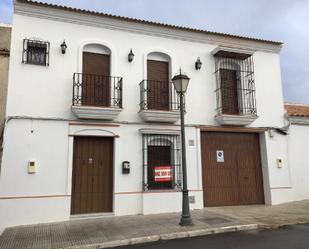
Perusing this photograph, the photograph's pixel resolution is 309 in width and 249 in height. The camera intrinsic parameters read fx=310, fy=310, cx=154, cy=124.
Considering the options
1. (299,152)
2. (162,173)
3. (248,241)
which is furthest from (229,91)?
(248,241)

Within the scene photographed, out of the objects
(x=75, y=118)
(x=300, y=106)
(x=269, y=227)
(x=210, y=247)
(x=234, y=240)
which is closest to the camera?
(x=210, y=247)

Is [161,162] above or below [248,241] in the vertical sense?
above

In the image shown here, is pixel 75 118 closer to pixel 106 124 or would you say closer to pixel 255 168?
pixel 106 124

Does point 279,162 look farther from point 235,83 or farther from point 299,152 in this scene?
point 235,83

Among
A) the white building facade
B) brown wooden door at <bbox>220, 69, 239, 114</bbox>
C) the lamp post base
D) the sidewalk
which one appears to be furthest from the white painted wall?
the lamp post base

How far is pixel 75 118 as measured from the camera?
956cm

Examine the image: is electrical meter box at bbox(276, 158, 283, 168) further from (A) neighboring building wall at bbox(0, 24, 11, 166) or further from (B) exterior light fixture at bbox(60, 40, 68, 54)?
(A) neighboring building wall at bbox(0, 24, 11, 166)

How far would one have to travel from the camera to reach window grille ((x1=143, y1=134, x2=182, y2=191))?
403 inches

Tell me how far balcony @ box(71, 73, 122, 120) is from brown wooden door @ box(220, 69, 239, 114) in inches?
160

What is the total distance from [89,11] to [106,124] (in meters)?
3.75

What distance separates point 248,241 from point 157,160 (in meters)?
4.51

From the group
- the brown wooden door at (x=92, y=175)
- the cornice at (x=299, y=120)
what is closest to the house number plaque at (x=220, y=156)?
the cornice at (x=299, y=120)

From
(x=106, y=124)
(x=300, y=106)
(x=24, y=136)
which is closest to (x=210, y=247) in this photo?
(x=106, y=124)

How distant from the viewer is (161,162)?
10594 millimetres
